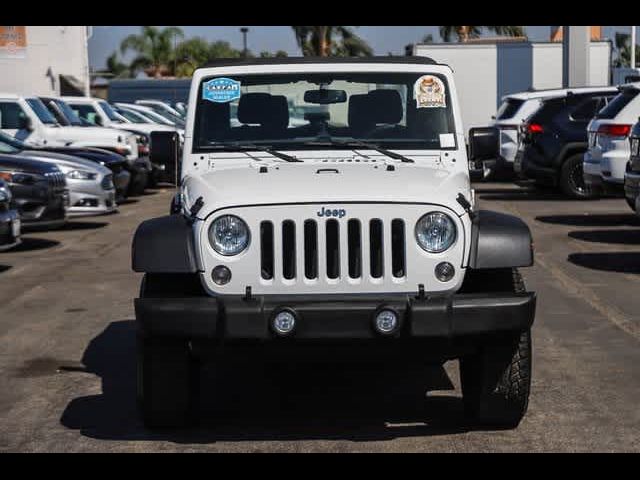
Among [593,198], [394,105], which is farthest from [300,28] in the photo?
[394,105]

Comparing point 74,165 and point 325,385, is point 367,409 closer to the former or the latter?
point 325,385

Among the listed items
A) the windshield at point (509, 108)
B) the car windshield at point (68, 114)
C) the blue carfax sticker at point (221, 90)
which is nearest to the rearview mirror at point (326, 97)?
the blue carfax sticker at point (221, 90)

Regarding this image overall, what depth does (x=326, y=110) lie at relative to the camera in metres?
7.82

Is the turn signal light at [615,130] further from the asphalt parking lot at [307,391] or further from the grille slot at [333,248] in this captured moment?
the grille slot at [333,248]

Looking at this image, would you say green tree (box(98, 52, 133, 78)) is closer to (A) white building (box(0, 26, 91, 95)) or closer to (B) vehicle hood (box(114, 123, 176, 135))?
(A) white building (box(0, 26, 91, 95))

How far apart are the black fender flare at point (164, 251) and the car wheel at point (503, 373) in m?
1.40

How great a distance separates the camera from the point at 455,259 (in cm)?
630

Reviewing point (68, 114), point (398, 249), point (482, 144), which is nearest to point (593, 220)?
point (68, 114)

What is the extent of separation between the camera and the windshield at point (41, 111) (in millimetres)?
21188

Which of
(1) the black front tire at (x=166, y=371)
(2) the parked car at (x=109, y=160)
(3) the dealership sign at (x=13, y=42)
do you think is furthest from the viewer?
(3) the dealership sign at (x=13, y=42)

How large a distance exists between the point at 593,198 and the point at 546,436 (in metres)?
15.4

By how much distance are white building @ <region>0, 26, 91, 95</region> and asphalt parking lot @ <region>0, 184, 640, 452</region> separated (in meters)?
33.4

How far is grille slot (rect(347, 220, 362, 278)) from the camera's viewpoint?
20.4ft

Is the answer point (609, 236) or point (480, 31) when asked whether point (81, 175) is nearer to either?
point (609, 236)
